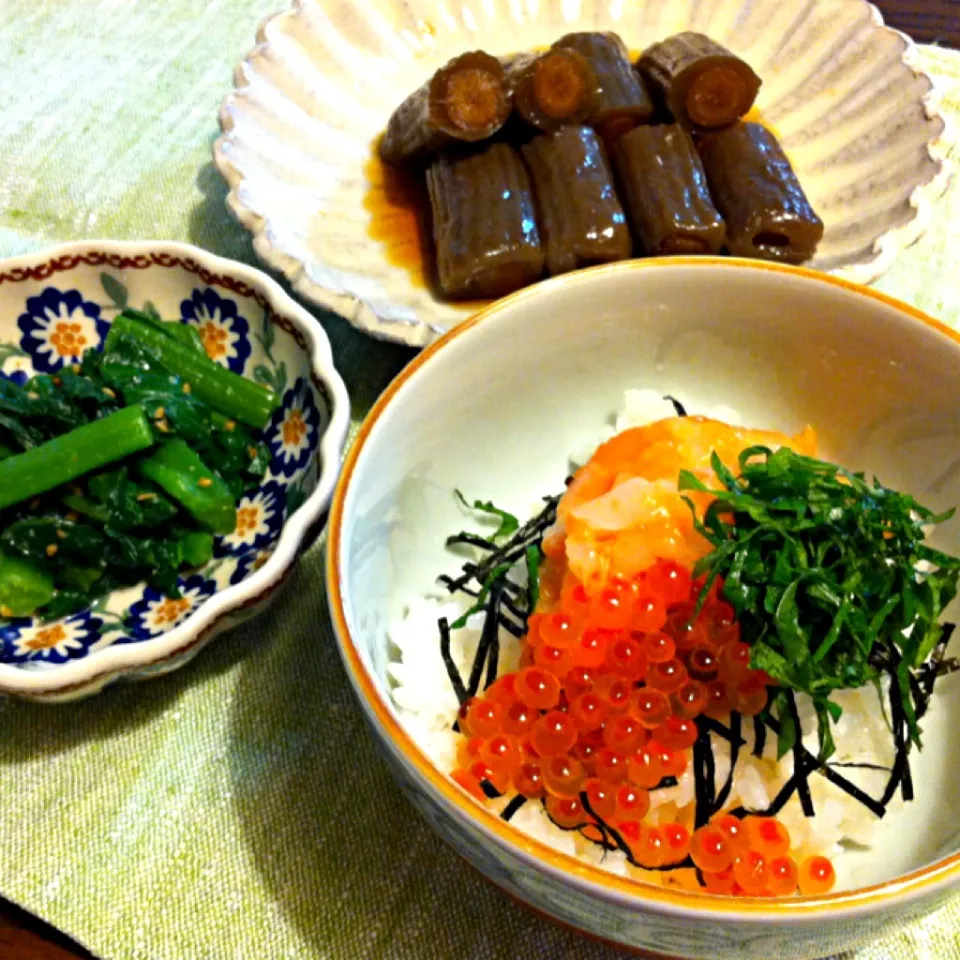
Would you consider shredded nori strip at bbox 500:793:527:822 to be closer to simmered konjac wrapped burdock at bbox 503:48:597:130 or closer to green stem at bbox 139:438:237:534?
green stem at bbox 139:438:237:534

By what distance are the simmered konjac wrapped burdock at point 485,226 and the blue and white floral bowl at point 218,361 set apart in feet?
1.38

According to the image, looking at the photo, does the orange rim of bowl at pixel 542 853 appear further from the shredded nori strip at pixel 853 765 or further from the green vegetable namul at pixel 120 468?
the green vegetable namul at pixel 120 468

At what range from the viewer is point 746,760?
3.77 feet

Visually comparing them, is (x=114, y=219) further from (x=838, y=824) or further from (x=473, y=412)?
(x=838, y=824)

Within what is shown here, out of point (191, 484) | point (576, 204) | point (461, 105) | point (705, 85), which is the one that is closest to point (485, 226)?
point (576, 204)

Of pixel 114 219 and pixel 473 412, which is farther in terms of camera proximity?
pixel 114 219

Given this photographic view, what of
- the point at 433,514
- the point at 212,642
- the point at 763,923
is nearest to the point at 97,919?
the point at 212,642

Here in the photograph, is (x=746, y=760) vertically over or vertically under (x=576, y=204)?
under

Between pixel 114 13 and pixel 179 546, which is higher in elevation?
pixel 114 13

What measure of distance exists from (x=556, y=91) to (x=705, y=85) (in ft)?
1.19

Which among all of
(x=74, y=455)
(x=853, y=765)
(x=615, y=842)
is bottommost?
(x=853, y=765)

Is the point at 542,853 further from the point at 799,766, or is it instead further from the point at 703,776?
the point at 799,766

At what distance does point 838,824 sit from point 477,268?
1.21 metres

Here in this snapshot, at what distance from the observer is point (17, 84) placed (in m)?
2.37
